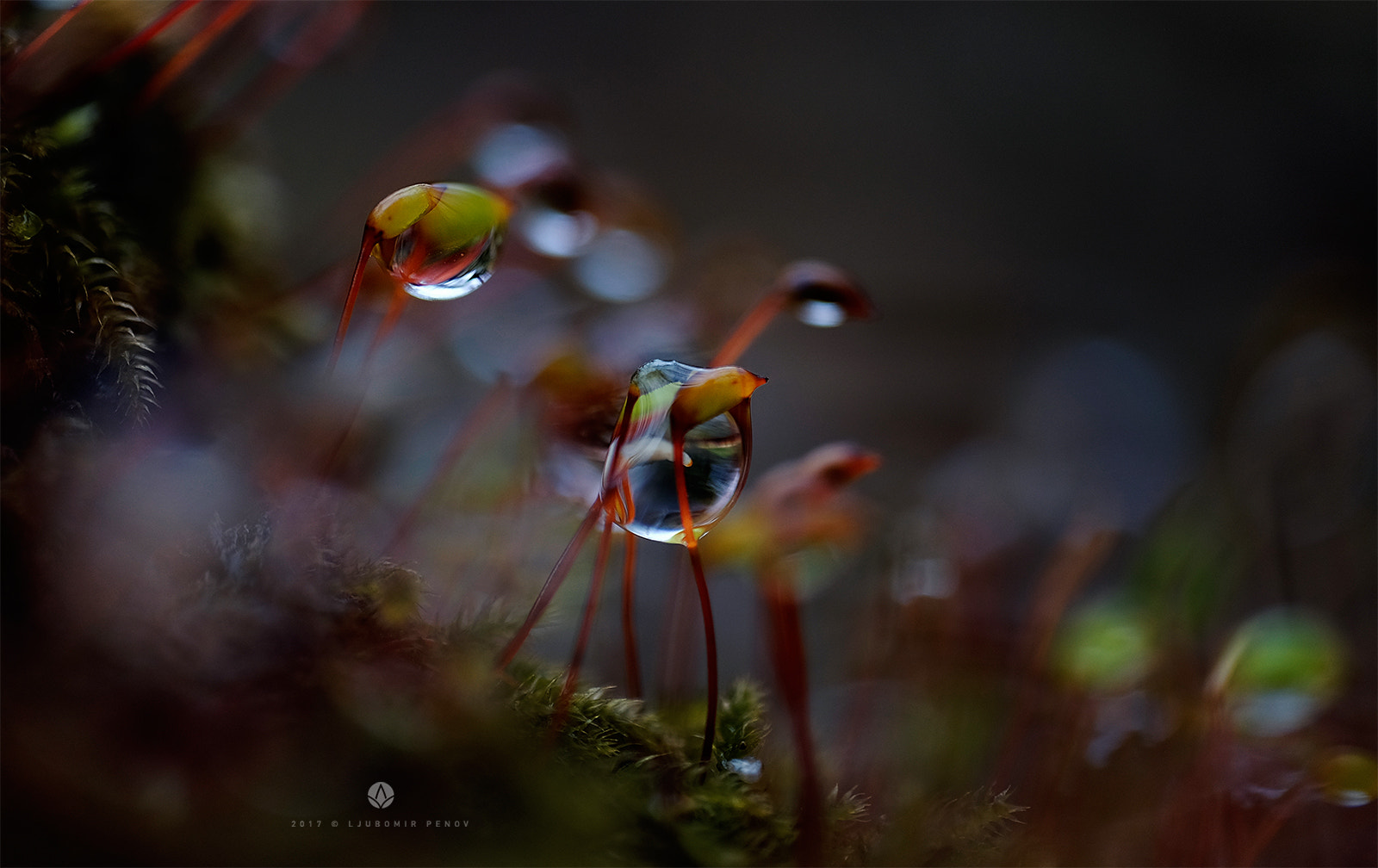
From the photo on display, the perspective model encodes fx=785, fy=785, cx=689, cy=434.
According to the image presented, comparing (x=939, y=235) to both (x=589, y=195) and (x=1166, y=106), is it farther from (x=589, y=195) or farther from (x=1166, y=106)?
(x=589, y=195)

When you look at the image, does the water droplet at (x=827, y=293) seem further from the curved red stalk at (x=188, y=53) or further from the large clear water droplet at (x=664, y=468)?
the curved red stalk at (x=188, y=53)

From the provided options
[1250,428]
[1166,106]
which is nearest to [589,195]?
[1250,428]

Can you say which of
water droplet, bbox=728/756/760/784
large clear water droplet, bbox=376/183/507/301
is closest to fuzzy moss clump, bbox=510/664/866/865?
water droplet, bbox=728/756/760/784

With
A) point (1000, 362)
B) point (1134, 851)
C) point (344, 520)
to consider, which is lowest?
point (1134, 851)

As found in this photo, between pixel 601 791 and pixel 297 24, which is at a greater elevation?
pixel 297 24

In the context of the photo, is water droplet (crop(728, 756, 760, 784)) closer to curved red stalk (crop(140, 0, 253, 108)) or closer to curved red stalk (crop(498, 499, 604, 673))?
curved red stalk (crop(498, 499, 604, 673))

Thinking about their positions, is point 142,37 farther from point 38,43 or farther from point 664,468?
point 664,468
